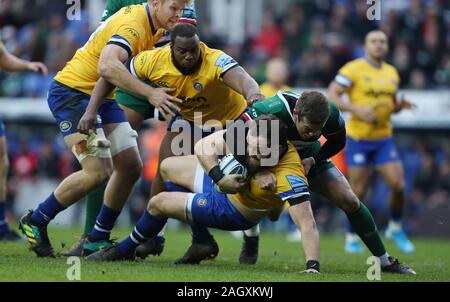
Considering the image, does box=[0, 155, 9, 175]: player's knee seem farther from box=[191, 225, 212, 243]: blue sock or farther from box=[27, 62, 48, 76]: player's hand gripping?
box=[191, 225, 212, 243]: blue sock

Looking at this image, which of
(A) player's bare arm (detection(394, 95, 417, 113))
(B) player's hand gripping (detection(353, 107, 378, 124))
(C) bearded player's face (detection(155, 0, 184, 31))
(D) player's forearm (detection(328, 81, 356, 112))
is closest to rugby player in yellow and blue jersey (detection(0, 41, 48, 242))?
(C) bearded player's face (detection(155, 0, 184, 31))

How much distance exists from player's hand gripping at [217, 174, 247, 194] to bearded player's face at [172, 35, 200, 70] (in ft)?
4.13

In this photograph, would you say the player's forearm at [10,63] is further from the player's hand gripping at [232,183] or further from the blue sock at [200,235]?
the player's hand gripping at [232,183]

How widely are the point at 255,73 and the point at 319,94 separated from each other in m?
11.2

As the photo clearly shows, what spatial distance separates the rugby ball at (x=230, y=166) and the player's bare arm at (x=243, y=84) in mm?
543

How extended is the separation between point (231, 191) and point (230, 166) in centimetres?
21

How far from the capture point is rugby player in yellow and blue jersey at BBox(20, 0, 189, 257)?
8.21 meters

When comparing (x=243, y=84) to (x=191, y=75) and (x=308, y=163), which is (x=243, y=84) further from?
(x=308, y=163)

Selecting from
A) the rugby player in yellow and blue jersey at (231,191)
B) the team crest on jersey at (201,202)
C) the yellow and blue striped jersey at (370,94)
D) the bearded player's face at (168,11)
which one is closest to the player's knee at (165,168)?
the rugby player in yellow and blue jersey at (231,191)

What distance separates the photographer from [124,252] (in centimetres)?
817

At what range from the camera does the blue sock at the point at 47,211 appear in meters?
8.44

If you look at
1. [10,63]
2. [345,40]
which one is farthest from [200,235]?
[345,40]

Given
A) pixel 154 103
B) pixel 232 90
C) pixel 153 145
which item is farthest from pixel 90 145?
pixel 153 145

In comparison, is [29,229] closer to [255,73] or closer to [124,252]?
[124,252]
